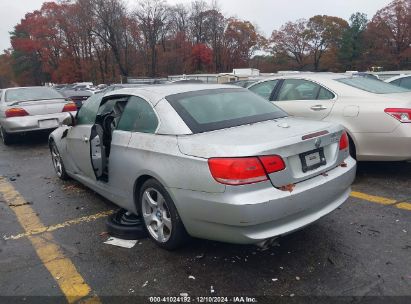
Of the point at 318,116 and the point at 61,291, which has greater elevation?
the point at 318,116

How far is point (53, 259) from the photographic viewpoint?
349cm

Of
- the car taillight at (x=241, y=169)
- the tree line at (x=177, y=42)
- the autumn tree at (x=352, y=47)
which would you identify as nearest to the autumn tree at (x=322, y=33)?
the tree line at (x=177, y=42)

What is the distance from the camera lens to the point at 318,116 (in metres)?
5.59

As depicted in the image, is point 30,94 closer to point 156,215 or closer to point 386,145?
point 156,215

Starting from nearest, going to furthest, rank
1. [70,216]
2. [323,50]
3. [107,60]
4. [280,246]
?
1. [280,246]
2. [70,216]
3. [107,60]
4. [323,50]

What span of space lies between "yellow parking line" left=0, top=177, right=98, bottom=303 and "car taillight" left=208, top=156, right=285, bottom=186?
4.44ft

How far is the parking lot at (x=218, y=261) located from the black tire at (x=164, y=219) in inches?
4.5

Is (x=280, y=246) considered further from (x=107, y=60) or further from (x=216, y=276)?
(x=107, y=60)

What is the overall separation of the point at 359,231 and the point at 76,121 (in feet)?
12.3

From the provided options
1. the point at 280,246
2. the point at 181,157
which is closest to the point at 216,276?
the point at 280,246

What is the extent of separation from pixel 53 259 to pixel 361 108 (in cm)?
413

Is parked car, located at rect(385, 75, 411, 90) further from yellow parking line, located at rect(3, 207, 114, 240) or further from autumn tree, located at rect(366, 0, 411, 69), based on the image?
autumn tree, located at rect(366, 0, 411, 69)

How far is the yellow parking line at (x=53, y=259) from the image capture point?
2.96 m

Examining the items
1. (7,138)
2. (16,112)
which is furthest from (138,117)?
(7,138)
